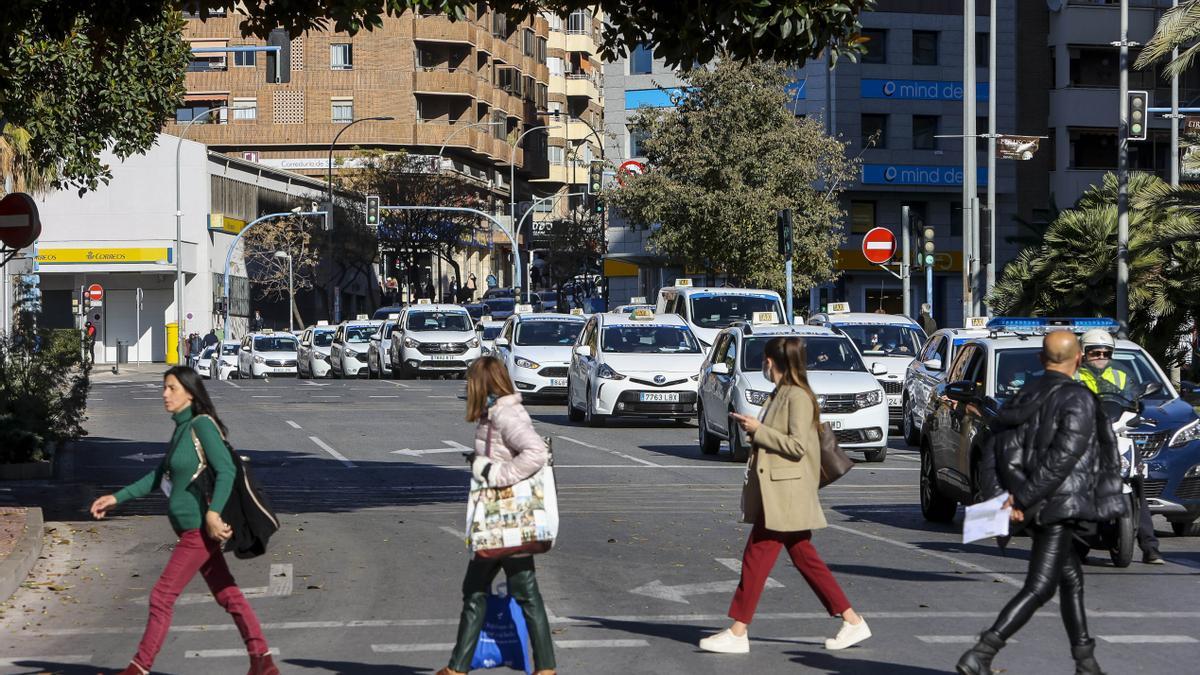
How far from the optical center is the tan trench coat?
9.21 metres

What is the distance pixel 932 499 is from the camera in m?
15.8

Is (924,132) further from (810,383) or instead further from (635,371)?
(810,383)

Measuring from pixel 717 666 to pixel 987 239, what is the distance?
27.9m

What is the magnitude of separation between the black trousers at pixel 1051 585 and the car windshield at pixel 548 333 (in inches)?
1092

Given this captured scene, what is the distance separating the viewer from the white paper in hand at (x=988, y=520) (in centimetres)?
823

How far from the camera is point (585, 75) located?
140m

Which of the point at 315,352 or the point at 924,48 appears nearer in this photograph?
the point at 315,352

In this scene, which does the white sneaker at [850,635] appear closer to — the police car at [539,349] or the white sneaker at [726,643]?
the white sneaker at [726,643]

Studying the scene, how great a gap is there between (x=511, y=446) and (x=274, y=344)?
51.5 m

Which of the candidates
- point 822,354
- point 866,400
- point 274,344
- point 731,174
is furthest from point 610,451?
point 274,344

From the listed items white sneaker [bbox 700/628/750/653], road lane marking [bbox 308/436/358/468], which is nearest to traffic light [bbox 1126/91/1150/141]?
road lane marking [bbox 308/436/358/468]

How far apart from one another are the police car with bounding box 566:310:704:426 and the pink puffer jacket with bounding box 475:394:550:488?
67.8 feet

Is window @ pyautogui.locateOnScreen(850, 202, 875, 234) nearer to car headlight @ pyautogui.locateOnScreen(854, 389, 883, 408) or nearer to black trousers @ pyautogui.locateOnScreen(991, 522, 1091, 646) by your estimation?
car headlight @ pyautogui.locateOnScreen(854, 389, 883, 408)

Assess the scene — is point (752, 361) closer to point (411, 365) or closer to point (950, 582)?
point (950, 582)
